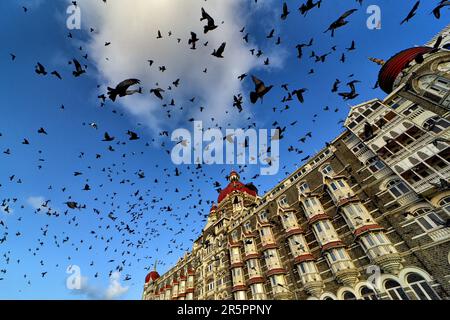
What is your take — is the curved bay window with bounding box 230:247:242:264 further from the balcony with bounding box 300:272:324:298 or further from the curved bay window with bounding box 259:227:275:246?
the balcony with bounding box 300:272:324:298

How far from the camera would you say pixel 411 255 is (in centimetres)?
1688

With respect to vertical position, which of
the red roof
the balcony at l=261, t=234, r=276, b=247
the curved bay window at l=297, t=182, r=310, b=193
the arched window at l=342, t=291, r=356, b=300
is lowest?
the arched window at l=342, t=291, r=356, b=300

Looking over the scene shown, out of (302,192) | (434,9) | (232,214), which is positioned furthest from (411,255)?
(232,214)

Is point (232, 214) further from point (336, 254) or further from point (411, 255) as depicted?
point (411, 255)

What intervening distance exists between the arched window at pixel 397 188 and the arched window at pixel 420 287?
6331 mm

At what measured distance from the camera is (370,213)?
2052 centimetres

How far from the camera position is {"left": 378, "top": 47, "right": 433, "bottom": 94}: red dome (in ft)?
99.8

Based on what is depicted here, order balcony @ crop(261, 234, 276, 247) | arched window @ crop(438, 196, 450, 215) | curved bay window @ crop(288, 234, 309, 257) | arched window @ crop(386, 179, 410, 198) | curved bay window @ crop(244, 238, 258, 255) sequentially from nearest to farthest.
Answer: arched window @ crop(438, 196, 450, 215)
arched window @ crop(386, 179, 410, 198)
curved bay window @ crop(288, 234, 309, 257)
balcony @ crop(261, 234, 276, 247)
curved bay window @ crop(244, 238, 258, 255)

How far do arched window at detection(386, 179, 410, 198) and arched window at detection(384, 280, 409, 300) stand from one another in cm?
706

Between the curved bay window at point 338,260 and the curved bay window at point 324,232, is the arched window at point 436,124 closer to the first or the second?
the curved bay window at point 324,232

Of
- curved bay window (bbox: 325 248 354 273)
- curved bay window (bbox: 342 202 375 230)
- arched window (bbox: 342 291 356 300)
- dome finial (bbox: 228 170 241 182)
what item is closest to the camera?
arched window (bbox: 342 291 356 300)

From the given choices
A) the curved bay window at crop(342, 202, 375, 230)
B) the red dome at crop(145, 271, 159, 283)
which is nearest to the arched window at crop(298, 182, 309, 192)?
the curved bay window at crop(342, 202, 375, 230)
